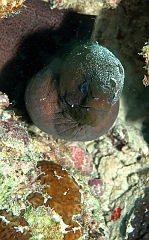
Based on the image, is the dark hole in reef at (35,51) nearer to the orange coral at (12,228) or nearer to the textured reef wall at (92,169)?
the textured reef wall at (92,169)

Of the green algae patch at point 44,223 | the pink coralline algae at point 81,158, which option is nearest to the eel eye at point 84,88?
the green algae patch at point 44,223

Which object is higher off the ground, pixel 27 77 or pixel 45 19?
pixel 45 19

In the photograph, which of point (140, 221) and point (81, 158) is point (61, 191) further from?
point (140, 221)

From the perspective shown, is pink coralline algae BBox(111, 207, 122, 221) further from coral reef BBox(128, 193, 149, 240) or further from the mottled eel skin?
the mottled eel skin

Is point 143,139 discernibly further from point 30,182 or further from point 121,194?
point 30,182

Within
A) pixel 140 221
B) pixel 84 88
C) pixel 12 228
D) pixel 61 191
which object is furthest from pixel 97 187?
pixel 84 88

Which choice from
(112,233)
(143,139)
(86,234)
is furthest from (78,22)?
(112,233)
